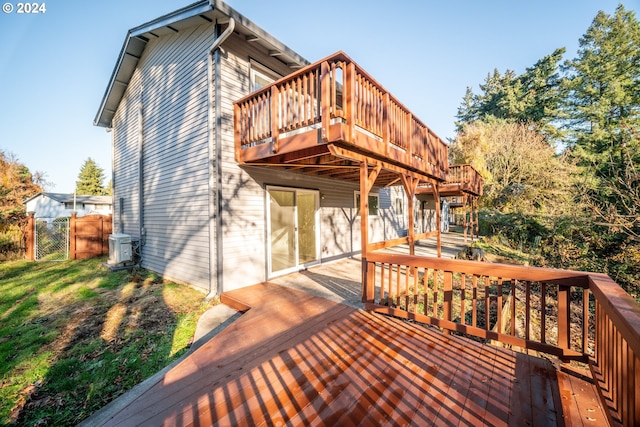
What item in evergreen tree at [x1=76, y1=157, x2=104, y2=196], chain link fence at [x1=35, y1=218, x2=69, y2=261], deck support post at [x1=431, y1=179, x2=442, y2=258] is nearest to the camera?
deck support post at [x1=431, y1=179, x2=442, y2=258]

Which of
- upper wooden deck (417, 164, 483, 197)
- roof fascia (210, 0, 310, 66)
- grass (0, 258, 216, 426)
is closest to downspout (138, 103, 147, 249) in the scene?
grass (0, 258, 216, 426)

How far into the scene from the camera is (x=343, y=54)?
3.49 m

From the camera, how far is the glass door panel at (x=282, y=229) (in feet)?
19.2

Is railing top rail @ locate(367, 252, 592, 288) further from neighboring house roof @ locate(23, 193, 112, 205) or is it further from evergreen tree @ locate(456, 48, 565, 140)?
evergreen tree @ locate(456, 48, 565, 140)

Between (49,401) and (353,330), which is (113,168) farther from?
(353,330)

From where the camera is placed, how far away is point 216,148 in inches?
193

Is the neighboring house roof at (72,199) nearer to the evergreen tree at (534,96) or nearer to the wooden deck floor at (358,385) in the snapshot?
the wooden deck floor at (358,385)

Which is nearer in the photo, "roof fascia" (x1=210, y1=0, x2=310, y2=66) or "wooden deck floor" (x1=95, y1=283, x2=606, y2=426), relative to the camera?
"wooden deck floor" (x1=95, y1=283, x2=606, y2=426)

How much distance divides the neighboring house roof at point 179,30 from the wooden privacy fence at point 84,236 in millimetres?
4376

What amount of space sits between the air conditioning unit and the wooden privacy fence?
10.3 feet

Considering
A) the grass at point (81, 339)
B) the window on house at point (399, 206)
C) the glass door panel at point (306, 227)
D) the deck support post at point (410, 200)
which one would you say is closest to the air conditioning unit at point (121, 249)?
the grass at point (81, 339)

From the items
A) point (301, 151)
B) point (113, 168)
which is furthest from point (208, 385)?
point (113, 168)

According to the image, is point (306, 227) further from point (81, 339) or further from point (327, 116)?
→ point (81, 339)

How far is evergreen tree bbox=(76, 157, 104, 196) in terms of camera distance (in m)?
30.6
